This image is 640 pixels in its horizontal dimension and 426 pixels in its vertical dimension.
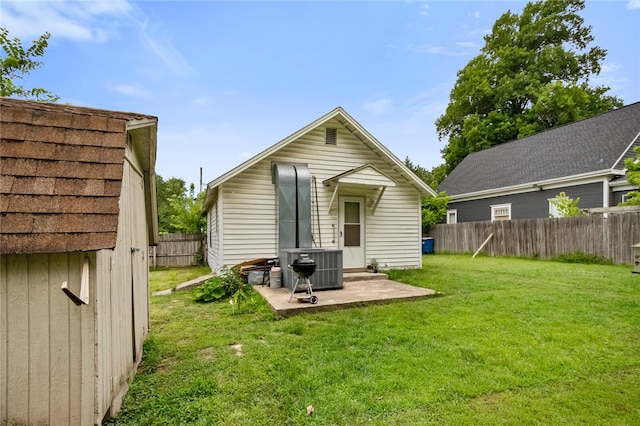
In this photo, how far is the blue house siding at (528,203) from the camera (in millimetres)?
12539

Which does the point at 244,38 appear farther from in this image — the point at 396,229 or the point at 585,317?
the point at 585,317

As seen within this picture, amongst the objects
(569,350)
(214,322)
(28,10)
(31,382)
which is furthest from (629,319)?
(28,10)

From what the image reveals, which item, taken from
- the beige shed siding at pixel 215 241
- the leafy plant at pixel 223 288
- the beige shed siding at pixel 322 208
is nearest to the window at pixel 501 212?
the beige shed siding at pixel 322 208

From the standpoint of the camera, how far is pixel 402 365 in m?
3.13

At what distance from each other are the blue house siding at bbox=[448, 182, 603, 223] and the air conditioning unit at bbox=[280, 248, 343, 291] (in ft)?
40.0

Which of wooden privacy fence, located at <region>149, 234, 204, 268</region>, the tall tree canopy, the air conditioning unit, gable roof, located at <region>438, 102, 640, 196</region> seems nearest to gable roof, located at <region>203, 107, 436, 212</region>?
the air conditioning unit

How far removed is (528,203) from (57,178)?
17.4 meters

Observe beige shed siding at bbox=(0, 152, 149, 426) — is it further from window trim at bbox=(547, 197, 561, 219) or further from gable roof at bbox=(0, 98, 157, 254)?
window trim at bbox=(547, 197, 561, 219)

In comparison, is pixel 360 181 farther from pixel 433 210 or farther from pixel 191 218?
pixel 433 210

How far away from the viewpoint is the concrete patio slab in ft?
16.8

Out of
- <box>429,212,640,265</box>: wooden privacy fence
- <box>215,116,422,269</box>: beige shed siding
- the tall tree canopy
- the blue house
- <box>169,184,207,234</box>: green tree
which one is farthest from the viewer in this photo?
the tall tree canopy

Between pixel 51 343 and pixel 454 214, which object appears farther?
pixel 454 214

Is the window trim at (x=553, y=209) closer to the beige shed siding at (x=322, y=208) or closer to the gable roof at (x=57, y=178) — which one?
the beige shed siding at (x=322, y=208)

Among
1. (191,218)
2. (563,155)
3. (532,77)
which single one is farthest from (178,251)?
(532,77)
